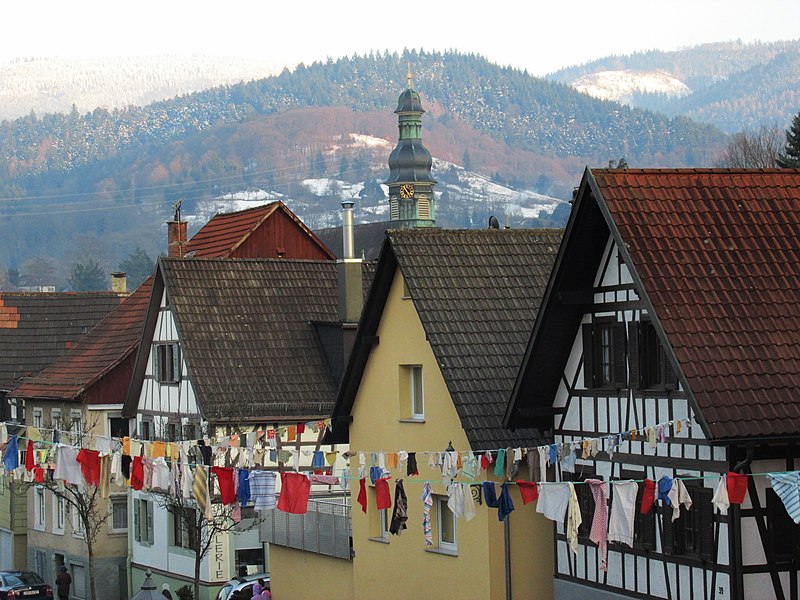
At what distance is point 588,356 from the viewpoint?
2336 centimetres

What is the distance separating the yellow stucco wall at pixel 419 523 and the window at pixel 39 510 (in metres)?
20.2

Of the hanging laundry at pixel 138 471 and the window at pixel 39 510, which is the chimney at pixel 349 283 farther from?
the window at pixel 39 510

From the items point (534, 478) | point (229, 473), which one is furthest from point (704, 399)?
point (229, 473)

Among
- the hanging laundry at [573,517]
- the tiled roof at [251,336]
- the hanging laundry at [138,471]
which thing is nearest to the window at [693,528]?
the hanging laundry at [573,517]

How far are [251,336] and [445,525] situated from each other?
11832 millimetres

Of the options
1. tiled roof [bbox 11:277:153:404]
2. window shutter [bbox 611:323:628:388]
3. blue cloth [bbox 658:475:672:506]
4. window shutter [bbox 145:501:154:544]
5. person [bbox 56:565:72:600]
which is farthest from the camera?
tiled roof [bbox 11:277:153:404]

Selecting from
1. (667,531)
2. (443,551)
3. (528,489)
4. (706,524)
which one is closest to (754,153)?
(443,551)

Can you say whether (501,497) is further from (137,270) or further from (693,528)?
(137,270)

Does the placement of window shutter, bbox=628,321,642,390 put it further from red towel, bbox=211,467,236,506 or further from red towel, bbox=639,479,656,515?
red towel, bbox=211,467,236,506

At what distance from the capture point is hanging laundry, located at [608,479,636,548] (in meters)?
19.6

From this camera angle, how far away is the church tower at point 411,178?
168000mm

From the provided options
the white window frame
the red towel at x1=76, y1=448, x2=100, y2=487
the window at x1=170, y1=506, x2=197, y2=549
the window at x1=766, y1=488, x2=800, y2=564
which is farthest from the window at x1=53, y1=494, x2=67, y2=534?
the window at x1=766, y1=488, x2=800, y2=564

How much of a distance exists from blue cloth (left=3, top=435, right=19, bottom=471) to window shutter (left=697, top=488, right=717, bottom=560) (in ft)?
44.8

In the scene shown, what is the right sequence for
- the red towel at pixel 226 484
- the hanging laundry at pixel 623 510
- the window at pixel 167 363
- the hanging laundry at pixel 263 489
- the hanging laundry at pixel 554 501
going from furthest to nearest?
the window at pixel 167 363 < the red towel at pixel 226 484 < the hanging laundry at pixel 263 489 < the hanging laundry at pixel 554 501 < the hanging laundry at pixel 623 510
